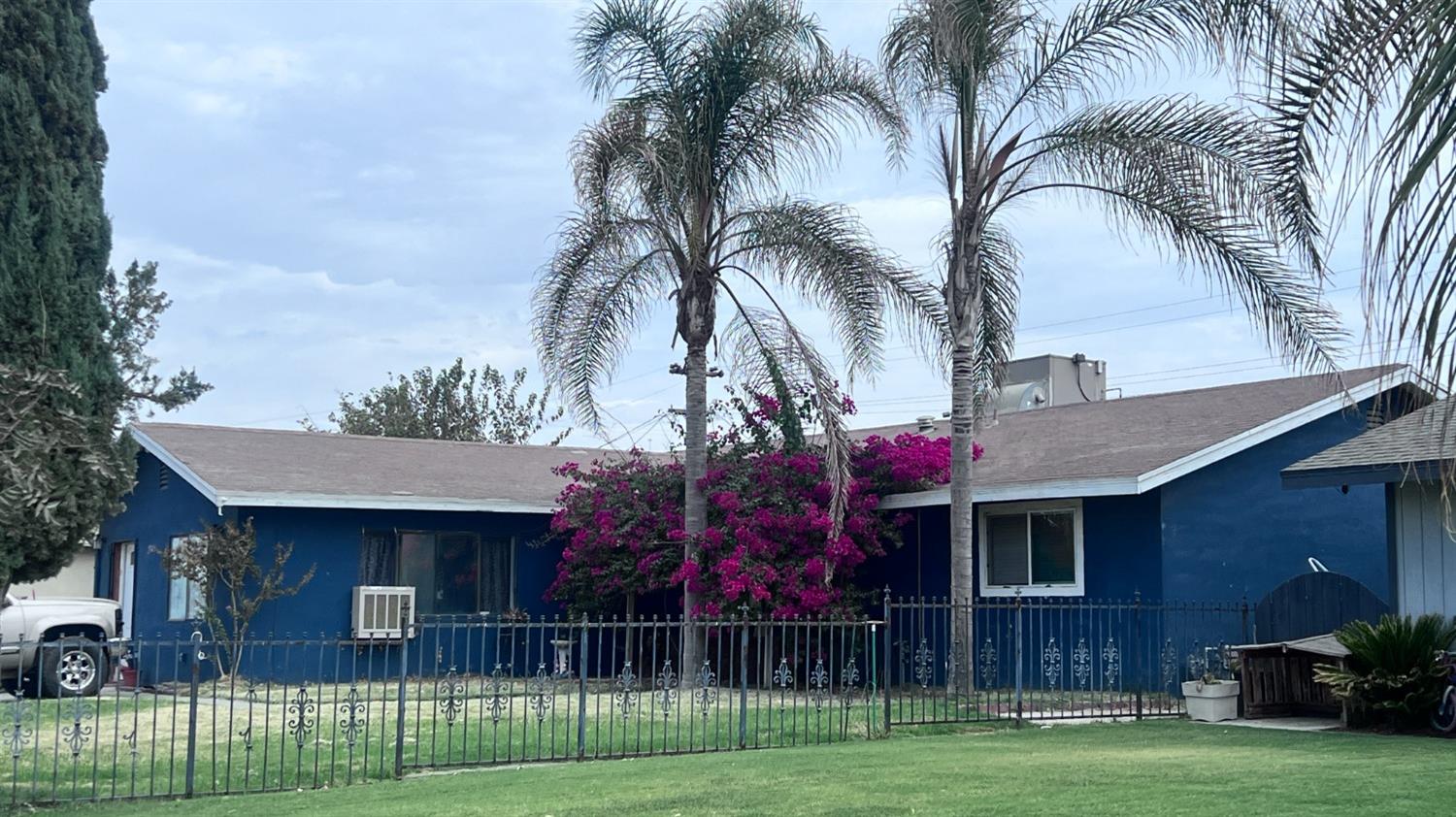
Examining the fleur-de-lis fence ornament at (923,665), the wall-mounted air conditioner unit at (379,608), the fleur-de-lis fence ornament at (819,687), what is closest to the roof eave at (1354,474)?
the fleur-de-lis fence ornament at (923,665)

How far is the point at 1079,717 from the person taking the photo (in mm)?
15523

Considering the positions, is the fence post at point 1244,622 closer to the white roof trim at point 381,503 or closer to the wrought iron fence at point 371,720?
the wrought iron fence at point 371,720

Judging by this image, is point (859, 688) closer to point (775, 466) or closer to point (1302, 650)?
point (775, 466)

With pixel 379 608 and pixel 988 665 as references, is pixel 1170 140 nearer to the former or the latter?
pixel 988 665

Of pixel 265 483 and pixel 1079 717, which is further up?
pixel 265 483

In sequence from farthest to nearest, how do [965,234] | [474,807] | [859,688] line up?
1. [859,688]
2. [965,234]
3. [474,807]

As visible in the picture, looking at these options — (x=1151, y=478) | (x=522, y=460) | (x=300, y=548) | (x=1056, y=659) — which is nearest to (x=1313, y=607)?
(x=1151, y=478)

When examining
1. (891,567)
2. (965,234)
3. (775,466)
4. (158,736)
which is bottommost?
(158,736)

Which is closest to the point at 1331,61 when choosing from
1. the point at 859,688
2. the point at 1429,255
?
the point at 1429,255

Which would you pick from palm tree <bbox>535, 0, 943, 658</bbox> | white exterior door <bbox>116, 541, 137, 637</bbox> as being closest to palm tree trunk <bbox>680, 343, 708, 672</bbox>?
palm tree <bbox>535, 0, 943, 658</bbox>

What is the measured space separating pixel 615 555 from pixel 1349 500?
9741 millimetres

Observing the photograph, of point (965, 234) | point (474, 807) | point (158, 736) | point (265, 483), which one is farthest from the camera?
point (265, 483)

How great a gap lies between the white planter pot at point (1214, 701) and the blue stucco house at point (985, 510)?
8.72ft

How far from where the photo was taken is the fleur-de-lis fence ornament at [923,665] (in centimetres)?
1483
